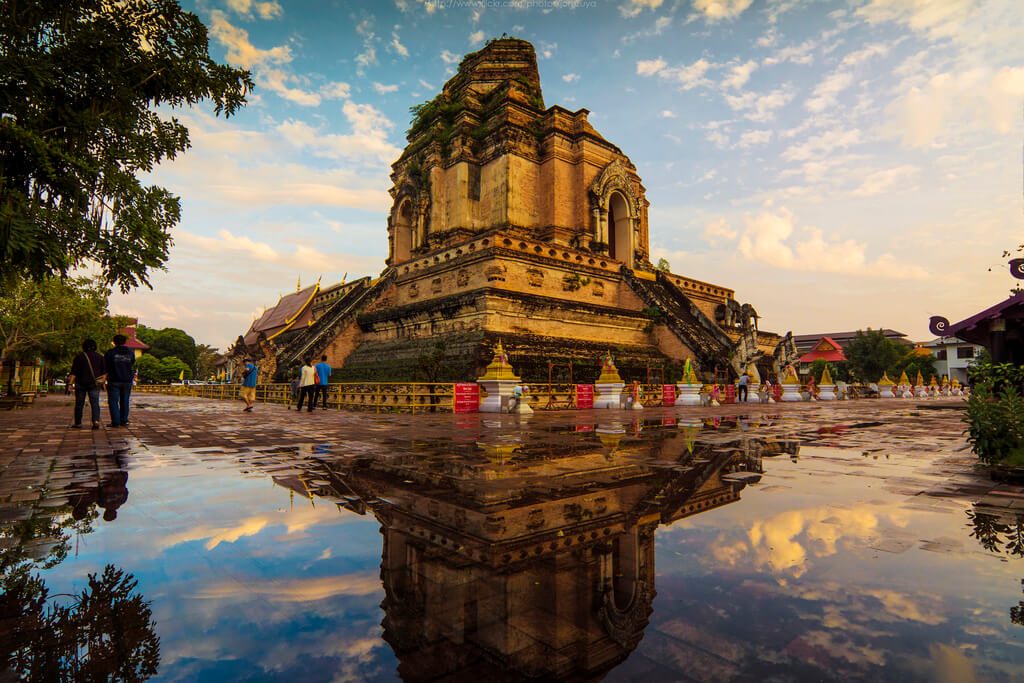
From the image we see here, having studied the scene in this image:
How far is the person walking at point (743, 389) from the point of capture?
70.3ft

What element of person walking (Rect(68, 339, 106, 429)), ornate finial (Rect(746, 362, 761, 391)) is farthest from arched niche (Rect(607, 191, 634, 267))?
person walking (Rect(68, 339, 106, 429))

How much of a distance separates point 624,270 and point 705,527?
21.2m

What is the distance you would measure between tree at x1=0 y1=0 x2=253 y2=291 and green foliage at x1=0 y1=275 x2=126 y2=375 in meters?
14.5

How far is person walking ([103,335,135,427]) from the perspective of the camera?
9695 millimetres

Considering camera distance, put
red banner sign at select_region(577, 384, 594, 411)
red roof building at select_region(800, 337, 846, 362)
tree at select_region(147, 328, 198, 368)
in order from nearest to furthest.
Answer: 1. red banner sign at select_region(577, 384, 594, 411)
2. red roof building at select_region(800, 337, 846, 362)
3. tree at select_region(147, 328, 198, 368)

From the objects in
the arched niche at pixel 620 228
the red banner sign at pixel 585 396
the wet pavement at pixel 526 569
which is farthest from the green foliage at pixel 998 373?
the arched niche at pixel 620 228

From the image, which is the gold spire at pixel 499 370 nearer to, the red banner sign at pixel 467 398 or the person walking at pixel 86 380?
the red banner sign at pixel 467 398

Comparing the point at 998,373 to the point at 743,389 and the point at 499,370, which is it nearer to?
the point at 499,370

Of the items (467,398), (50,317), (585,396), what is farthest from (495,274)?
(50,317)

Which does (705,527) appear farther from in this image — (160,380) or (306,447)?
(160,380)

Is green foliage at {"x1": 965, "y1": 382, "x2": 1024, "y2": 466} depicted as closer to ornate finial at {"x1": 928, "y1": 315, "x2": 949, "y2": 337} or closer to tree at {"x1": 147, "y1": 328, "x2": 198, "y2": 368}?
ornate finial at {"x1": 928, "y1": 315, "x2": 949, "y2": 337}

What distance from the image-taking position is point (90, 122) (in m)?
7.60

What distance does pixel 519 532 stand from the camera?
2.78 m

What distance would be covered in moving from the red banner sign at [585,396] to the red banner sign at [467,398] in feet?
12.1
